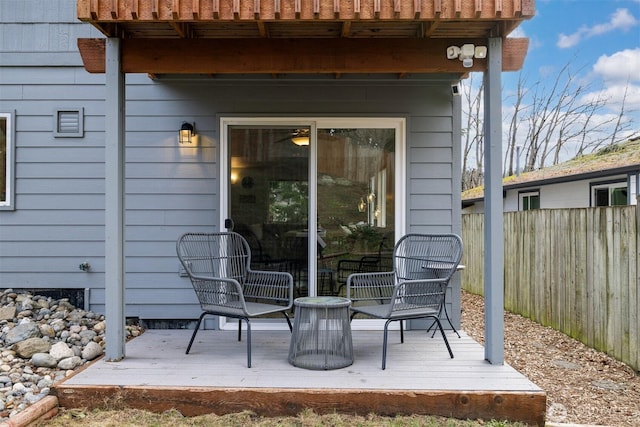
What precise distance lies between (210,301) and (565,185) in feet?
24.4

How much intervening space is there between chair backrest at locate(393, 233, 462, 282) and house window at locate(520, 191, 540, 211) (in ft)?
20.9

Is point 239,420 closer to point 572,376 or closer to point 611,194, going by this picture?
point 572,376

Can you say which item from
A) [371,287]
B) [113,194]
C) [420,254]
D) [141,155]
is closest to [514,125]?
[420,254]

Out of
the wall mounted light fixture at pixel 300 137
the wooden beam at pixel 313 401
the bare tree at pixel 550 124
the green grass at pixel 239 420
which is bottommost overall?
the green grass at pixel 239 420

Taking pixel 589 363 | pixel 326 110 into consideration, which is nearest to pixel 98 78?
pixel 326 110

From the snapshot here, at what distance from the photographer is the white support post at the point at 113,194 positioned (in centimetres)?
319

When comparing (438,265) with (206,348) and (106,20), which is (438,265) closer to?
(206,348)

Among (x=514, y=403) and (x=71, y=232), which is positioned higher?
(x=71, y=232)

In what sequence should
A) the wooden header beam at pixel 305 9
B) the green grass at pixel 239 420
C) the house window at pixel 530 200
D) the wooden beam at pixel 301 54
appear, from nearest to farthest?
the green grass at pixel 239 420
the wooden header beam at pixel 305 9
the wooden beam at pixel 301 54
the house window at pixel 530 200

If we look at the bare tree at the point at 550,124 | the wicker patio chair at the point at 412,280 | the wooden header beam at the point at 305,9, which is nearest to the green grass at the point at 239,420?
the wicker patio chair at the point at 412,280

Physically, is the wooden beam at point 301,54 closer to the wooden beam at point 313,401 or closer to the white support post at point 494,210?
the white support post at point 494,210

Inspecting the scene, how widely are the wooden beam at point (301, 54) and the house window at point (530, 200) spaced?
7102 mm

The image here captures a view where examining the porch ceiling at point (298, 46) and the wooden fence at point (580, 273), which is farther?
the wooden fence at point (580, 273)

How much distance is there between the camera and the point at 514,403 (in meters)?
2.69
